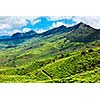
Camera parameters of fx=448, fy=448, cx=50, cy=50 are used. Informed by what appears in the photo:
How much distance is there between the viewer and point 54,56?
4949mm

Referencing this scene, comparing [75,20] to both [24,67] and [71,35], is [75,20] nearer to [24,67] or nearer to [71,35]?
[71,35]

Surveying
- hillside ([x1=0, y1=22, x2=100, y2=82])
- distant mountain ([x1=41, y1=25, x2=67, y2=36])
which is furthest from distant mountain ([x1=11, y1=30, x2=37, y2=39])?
distant mountain ([x1=41, y1=25, x2=67, y2=36])

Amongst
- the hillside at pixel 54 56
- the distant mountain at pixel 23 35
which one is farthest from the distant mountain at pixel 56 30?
the distant mountain at pixel 23 35

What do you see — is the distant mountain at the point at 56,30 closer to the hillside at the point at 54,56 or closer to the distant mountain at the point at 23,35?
the hillside at the point at 54,56

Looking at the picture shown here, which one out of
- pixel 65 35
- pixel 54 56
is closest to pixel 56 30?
pixel 65 35

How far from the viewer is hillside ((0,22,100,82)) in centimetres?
489

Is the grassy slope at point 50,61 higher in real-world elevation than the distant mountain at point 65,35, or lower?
lower

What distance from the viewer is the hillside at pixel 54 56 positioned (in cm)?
489

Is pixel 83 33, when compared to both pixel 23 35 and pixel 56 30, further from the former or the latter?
pixel 23 35

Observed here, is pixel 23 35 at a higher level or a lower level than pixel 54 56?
higher
